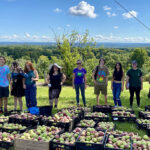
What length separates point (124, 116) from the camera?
6.13 meters

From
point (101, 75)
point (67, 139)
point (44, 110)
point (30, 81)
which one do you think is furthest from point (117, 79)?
point (67, 139)

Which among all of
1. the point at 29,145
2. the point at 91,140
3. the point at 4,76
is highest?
the point at 4,76

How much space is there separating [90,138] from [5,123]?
259cm

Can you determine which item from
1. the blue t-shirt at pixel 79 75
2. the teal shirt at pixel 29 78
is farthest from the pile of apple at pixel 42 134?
the blue t-shirt at pixel 79 75

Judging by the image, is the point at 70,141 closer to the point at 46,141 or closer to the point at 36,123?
the point at 46,141

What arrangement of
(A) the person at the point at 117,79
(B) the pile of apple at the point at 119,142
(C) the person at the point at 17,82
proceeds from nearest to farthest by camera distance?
(B) the pile of apple at the point at 119,142 → (C) the person at the point at 17,82 → (A) the person at the point at 117,79

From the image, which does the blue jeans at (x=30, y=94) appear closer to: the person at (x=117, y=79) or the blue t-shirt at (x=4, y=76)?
the blue t-shirt at (x=4, y=76)

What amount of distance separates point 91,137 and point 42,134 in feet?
3.77

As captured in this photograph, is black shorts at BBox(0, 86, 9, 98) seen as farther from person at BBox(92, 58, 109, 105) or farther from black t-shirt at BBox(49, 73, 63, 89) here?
person at BBox(92, 58, 109, 105)

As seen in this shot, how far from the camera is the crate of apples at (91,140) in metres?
3.82

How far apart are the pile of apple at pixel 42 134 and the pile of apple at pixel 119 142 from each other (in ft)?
4.24

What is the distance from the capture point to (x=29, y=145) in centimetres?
402

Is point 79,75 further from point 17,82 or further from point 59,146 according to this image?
point 59,146

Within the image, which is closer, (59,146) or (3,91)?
(59,146)
